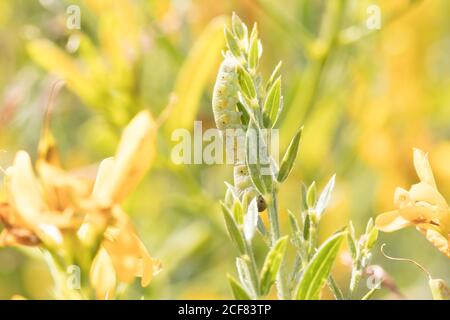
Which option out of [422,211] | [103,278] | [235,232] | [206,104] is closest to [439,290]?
[422,211]

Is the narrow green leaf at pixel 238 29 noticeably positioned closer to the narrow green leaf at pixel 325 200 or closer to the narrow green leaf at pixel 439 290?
the narrow green leaf at pixel 325 200

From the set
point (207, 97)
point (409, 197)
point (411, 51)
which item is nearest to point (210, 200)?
point (207, 97)

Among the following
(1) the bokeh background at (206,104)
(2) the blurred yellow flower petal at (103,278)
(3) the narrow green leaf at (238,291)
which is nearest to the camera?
(3) the narrow green leaf at (238,291)

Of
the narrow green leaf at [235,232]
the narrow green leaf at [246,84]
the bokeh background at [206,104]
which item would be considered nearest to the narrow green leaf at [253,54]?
the narrow green leaf at [246,84]

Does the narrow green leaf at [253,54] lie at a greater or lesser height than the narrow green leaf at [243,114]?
greater
